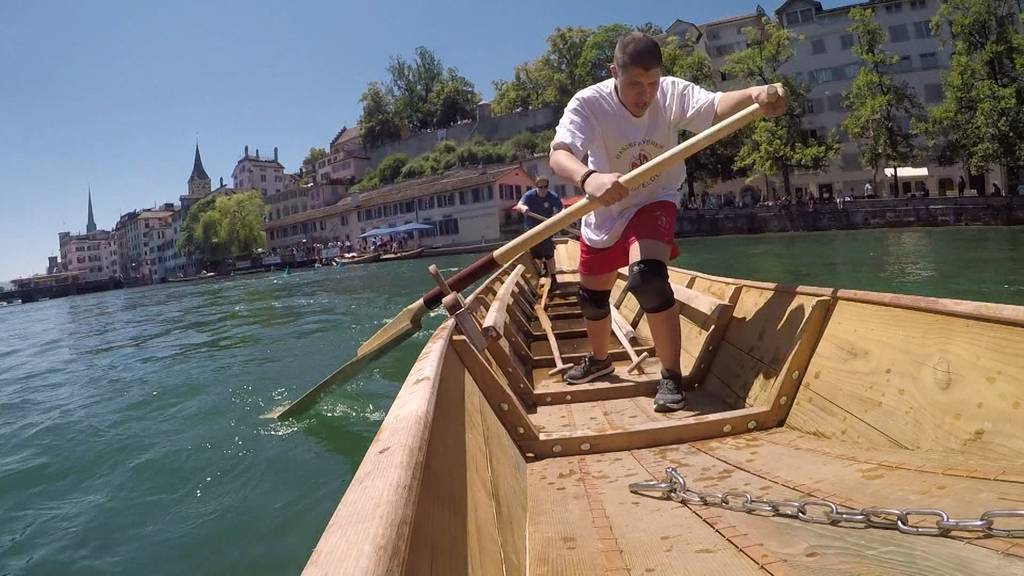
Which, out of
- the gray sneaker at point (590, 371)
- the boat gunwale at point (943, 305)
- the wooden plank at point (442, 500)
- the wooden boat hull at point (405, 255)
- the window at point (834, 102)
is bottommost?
Answer: the gray sneaker at point (590, 371)

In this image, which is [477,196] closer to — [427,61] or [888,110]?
[888,110]

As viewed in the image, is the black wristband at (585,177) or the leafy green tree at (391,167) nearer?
the black wristband at (585,177)

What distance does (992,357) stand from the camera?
180 centimetres

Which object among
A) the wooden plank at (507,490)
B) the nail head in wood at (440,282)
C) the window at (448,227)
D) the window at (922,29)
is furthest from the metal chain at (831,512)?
the window at (922,29)

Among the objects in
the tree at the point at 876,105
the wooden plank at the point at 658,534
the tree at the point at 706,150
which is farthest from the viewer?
the tree at the point at 706,150

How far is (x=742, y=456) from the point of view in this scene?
7.71 feet

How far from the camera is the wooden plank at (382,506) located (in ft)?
2.31

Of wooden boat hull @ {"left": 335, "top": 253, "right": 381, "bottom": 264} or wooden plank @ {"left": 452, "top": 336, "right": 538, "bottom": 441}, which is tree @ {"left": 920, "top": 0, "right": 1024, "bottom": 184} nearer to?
wooden plank @ {"left": 452, "top": 336, "right": 538, "bottom": 441}

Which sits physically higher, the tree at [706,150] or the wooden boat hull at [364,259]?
the tree at [706,150]

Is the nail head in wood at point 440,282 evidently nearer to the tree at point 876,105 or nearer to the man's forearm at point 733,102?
the man's forearm at point 733,102

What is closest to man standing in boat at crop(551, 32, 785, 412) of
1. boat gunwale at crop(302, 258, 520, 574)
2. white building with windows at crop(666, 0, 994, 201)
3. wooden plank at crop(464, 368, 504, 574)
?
wooden plank at crop(464, 368, 504, 574)

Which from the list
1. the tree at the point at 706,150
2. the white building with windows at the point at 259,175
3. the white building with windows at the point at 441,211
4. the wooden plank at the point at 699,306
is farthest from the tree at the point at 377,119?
the wooden plank at the point at 699,306

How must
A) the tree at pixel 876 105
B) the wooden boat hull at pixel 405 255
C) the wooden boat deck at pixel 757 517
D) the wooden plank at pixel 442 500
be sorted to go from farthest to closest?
1. the wooden boat hull at pixel 405 255
2. the tree at pixel 876 105
3. the wooden boat deck at pixel 757 517
4. the wooden plank at pixel 442 500

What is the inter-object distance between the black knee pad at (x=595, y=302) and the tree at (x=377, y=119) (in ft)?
281
